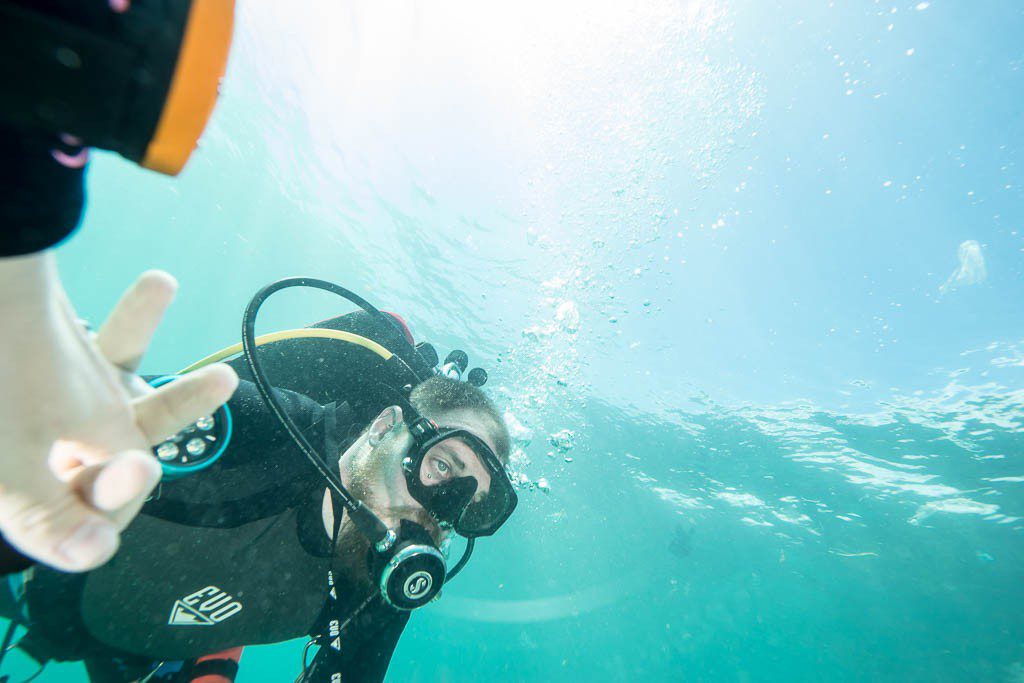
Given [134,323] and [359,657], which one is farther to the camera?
[359,657]

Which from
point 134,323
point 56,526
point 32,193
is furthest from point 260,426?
point 32,193

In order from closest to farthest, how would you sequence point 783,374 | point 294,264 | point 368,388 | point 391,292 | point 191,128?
point 191,128 → point 368,388 → point 783,374 → point 391,292 → point 294,264

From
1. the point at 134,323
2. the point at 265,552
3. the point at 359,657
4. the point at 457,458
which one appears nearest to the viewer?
the point at 134,323

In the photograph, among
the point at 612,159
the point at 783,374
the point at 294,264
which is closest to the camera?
the point at 612,159

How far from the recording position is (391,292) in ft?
90.6

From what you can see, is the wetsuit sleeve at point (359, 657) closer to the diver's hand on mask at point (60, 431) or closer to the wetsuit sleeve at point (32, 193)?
the diver's hand on mask at point (60, 431)

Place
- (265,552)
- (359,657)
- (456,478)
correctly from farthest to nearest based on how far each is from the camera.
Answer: (456,478) < (359,657) < (265,552)

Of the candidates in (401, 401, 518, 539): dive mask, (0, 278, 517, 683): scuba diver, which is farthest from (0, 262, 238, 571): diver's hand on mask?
(401, 401, 518, 539): dive mask

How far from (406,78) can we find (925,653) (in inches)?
1531

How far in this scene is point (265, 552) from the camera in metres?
2.64

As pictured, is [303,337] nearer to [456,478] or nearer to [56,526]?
[456,478]

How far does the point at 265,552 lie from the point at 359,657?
970 millimetres

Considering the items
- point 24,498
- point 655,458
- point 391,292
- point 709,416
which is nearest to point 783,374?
point 709,416

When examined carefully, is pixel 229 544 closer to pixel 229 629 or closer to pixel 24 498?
pixel 229 629
